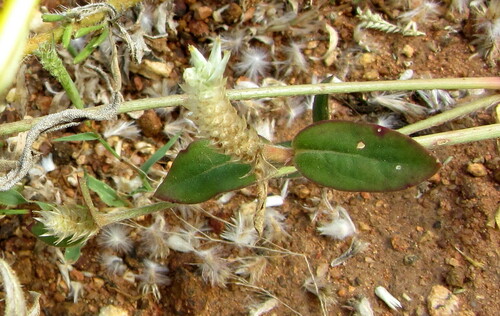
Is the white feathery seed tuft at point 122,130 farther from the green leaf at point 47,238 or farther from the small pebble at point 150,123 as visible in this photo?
the green leaf at point 47,238

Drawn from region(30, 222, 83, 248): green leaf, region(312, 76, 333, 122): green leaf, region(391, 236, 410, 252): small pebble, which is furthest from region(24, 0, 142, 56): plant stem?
region(391, 236, 410, 252): small pebble

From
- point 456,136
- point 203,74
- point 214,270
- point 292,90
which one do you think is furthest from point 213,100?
point 214,270

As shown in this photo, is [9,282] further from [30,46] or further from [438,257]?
[438,257]

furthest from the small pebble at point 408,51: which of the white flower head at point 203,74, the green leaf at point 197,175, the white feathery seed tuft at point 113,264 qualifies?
the white flower head at point 203,74

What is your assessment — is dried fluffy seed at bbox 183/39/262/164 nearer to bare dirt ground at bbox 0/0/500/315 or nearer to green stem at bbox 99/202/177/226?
green stem at bbox 99/202/177/226

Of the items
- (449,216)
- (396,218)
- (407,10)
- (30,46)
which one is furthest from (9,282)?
(407,10)

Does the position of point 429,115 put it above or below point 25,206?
above
